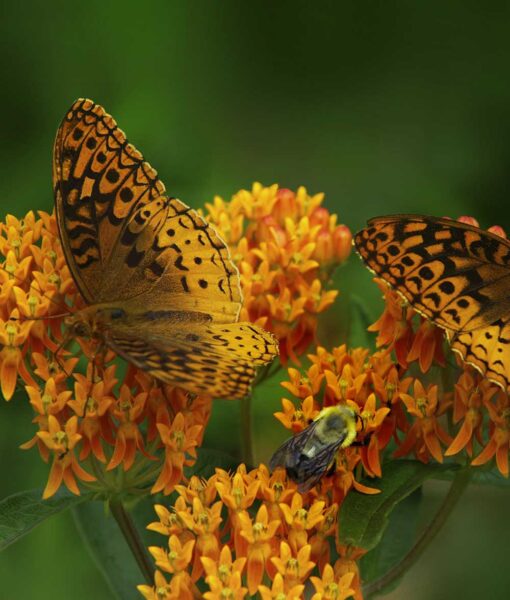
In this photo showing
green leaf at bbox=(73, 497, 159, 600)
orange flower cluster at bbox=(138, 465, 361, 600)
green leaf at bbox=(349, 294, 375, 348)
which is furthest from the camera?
green leaf at bbox=(349, 294, 375, 348)

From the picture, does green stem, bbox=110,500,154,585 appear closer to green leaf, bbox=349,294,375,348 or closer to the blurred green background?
green leaf, bbox=349,294,375,348

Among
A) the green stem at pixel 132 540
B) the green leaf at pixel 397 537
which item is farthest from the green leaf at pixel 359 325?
the green stem at pixel 132 540

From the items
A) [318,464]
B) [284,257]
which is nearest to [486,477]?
[318,464]

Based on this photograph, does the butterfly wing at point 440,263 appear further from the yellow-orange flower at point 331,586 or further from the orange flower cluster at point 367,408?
the yellow-orange flower at point 331,586

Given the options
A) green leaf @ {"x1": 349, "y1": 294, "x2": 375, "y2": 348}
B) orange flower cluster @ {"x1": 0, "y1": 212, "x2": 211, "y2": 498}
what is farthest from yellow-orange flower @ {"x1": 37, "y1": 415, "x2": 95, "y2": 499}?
green leaf @ {"x1": 349, "y1": 294, "x2": 375, "y2": 348}

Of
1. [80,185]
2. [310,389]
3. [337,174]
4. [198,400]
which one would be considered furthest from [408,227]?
[337,174]

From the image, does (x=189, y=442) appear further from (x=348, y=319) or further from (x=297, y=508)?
(x=348, y=319)
